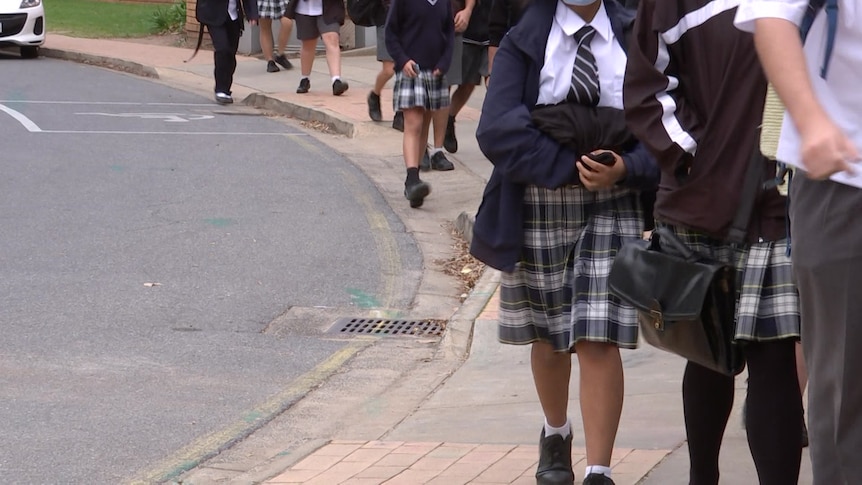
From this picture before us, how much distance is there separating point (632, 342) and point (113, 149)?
8186mm

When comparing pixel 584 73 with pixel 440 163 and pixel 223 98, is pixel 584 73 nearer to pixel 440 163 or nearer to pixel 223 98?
pixel 440 163

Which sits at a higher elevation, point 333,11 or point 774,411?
point 333,11

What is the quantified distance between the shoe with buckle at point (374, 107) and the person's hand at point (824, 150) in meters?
10.4

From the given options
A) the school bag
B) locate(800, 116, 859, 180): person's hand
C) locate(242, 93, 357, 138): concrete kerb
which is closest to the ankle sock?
the school bag

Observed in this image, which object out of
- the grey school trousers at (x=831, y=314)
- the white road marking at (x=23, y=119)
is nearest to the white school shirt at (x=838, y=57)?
the grey school trousers at (x=831, y=314)

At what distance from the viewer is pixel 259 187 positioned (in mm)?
9891

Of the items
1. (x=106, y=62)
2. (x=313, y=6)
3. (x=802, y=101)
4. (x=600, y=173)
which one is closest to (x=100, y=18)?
(x=106, y=62)

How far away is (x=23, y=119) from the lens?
1298 cm

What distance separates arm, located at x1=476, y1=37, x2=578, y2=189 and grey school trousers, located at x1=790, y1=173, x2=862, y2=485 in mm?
1276

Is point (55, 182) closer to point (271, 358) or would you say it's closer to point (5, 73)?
point (271, 358)

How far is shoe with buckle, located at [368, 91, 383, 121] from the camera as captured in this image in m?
12.7

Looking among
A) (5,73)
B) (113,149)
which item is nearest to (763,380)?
(113,149)

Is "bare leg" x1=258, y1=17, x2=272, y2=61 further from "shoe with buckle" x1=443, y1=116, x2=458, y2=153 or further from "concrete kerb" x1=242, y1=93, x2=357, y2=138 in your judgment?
"shoe with buckle" x1=443, y1=116, x2=458, y2=153

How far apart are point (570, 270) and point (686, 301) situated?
2.15ft
